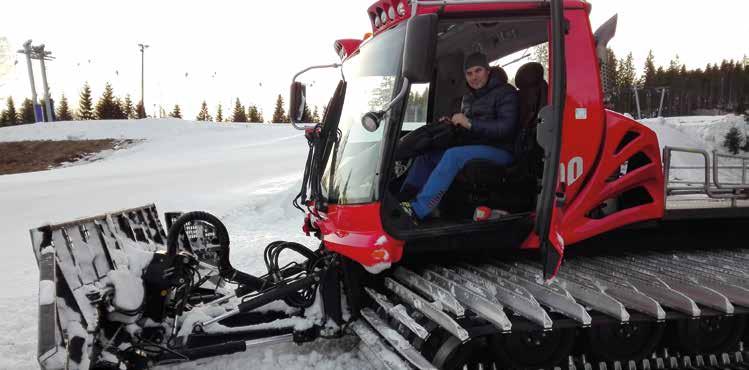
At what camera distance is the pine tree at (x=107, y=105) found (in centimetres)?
5731

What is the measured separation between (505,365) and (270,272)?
1.90m

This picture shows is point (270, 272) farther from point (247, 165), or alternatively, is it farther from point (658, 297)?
point (247, 165)

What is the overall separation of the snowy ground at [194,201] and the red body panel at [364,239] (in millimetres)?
796

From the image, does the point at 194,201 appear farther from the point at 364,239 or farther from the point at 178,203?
the point at 364,239

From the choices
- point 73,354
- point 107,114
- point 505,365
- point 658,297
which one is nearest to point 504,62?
point 658,297

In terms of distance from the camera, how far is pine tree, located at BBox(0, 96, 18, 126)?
62803mm

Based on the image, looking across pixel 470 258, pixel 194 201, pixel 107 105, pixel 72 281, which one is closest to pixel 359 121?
pixel 470 258

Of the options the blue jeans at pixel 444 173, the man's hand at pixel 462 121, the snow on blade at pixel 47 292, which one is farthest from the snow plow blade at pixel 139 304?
the man's hand at pixel 462 121

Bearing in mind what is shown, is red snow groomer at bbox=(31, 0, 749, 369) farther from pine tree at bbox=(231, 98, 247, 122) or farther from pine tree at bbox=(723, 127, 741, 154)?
pine tree at bbox=(231, 98, 247, 122)

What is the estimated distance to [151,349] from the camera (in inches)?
125

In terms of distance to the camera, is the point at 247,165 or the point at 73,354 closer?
the point at 73,354

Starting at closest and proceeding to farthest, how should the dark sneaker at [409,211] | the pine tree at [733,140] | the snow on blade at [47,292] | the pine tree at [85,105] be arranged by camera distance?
1. the snow on blade at [47,292]
2. the dark sneaker at [409,211]
3. the pine tree at [733,140]
4. the pine tree at [85,105]

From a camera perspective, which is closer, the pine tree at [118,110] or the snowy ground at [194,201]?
the snowy ground at [194,201]

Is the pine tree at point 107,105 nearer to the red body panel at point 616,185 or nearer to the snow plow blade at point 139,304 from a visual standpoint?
the snow plow blade at point 139,304
